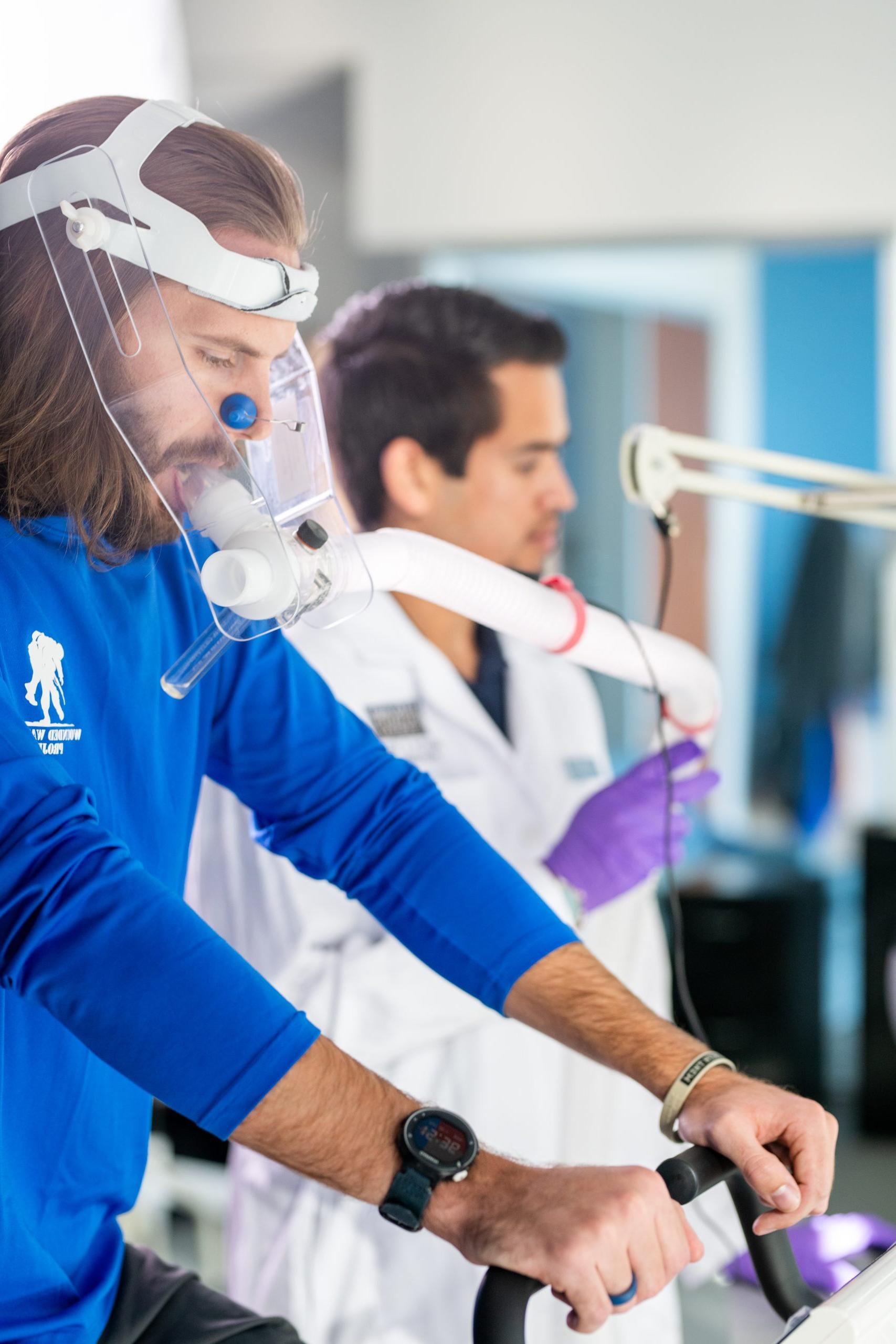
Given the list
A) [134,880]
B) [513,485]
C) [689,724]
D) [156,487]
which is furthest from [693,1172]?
[513,485]

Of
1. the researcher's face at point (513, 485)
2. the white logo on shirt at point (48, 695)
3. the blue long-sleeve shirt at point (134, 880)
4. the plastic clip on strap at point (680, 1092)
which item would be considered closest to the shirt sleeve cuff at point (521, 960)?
the blue long-sleeve shirt at point (134, 880)

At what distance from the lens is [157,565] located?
49.1 inches

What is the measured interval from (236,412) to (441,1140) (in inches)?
23.1

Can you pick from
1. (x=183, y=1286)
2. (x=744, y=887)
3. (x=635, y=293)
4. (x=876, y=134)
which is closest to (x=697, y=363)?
(x=635, y=293)

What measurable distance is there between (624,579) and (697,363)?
762 mm

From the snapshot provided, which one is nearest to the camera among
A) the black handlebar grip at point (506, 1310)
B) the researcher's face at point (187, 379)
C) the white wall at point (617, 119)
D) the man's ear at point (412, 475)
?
the black handlebar grip at point (506, 1310)

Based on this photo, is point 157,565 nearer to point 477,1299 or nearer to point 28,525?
point 28,525

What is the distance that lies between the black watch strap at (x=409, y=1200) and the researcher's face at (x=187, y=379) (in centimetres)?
55

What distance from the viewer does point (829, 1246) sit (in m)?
1.46

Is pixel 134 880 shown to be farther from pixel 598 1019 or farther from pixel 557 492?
pixel 557 492

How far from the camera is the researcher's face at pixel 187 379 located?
40.7 inches

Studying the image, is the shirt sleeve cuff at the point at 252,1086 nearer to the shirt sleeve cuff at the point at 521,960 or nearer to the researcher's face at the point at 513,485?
the shirt sleeve cuff at the point at 521,960

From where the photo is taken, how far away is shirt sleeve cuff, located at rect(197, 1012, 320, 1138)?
2.72ft

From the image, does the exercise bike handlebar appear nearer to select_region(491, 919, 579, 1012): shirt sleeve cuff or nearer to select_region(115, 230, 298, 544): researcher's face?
select_region(491, 919, 579, 1012): shirt sleeve cuff
